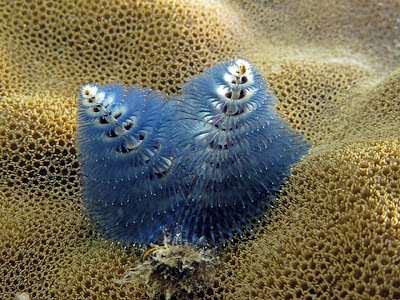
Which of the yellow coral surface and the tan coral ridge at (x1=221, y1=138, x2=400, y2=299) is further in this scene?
the yellow coral surface

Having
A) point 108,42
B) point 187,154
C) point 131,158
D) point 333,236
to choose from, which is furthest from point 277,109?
point 108,42

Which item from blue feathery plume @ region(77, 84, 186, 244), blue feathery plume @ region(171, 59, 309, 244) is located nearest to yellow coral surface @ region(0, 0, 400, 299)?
blue feathery plume @ region(171, 59, 309, 244)

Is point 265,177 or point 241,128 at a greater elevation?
point 241,128

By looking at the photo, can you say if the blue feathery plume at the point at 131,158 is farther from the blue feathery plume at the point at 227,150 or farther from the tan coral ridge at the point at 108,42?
the tan coral ridge at the point at 108,42

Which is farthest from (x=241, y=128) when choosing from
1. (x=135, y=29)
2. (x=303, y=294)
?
(x=135, y=29)

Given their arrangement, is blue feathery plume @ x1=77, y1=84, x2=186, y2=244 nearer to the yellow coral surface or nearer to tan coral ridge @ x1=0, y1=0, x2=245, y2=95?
the yellow coral surface

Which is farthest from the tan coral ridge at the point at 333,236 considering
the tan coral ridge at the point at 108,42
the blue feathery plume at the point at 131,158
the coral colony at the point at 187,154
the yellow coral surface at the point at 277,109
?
the tan coral ridge at the point at 108,42

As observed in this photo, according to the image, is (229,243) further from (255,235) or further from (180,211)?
(180,211)
